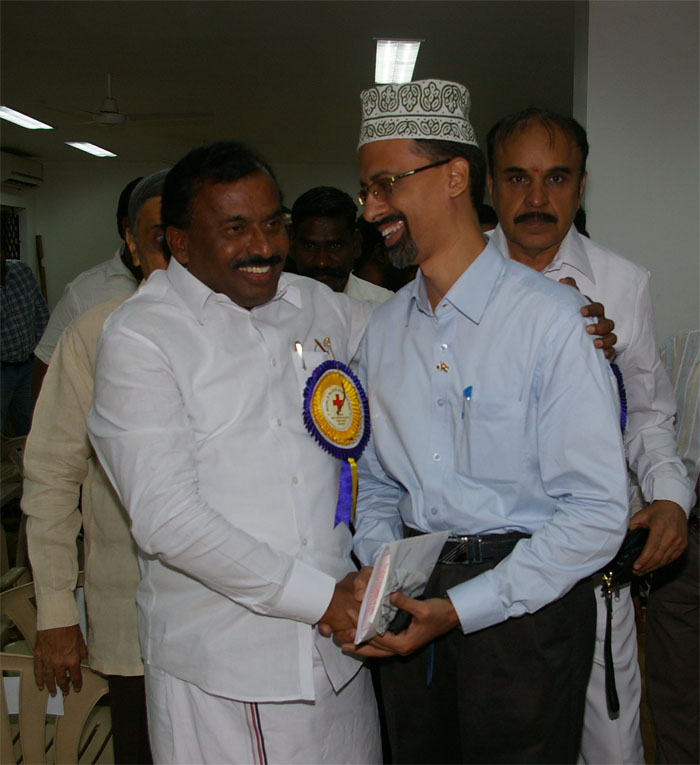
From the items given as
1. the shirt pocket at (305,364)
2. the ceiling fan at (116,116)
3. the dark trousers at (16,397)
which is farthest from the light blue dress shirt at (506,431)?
the ceiling fan at (116,116)

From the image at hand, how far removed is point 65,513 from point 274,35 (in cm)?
543

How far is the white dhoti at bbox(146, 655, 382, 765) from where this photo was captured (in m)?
1.54

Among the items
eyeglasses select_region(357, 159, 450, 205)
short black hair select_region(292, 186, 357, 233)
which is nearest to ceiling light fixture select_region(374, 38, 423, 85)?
short black hair select_region(292, 186, 357, 233)

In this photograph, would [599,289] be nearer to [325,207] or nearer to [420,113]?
[420,113]

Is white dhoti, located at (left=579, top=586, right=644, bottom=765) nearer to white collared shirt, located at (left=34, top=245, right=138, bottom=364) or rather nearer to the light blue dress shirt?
the light blue dress shirt

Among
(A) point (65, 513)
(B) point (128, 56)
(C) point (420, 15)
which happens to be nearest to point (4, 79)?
(B) point (128, 56)

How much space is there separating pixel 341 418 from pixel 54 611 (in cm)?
89

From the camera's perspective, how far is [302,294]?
1.76 meters

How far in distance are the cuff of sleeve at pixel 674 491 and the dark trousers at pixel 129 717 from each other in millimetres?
1444

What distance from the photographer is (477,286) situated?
153 cm

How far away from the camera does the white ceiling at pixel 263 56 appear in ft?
18.9

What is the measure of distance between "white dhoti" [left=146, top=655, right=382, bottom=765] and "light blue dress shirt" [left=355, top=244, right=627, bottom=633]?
1.14 feet

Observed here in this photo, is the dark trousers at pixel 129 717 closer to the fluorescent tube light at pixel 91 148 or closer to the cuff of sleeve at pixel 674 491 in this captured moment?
the cuff of sleeve at pixel 674 491

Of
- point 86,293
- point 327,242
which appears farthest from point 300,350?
point 86,293
